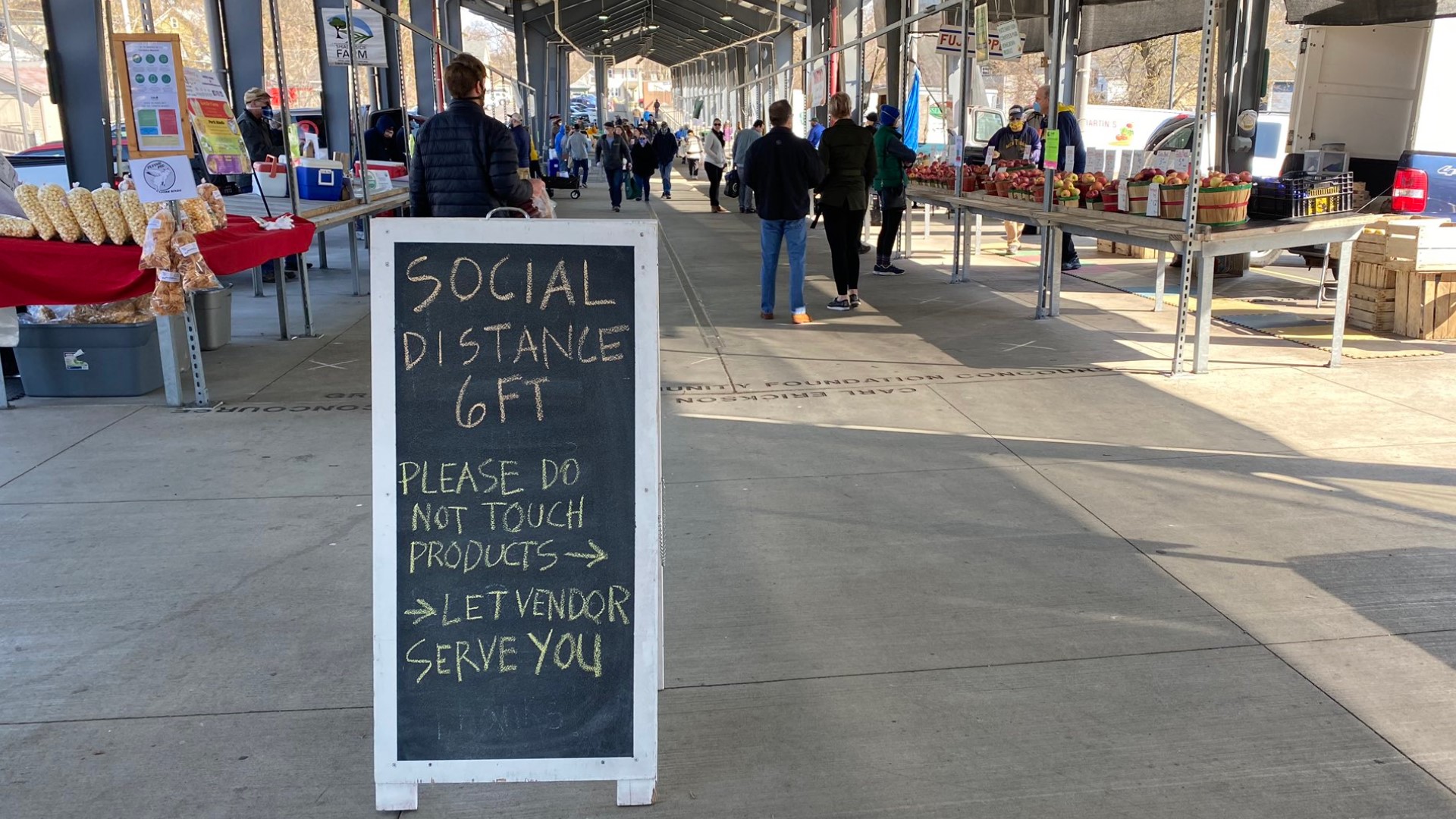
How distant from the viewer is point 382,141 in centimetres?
1580

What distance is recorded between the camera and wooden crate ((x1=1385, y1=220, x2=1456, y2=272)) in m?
7.95

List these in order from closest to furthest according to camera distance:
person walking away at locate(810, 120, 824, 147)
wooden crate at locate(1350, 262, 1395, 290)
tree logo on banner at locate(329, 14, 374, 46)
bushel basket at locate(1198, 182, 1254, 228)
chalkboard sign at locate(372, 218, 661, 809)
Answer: chalkboard sign at locate(372, 218, 661, 809) → bushel basket at locate(1198, 182, 1254, 228) → wooden crate at locate(1350, 262, 1395, 290) → tree logo on banner at locate(329, 14, 374, 46) → person walking away at locate(810, 120, 824, 147)

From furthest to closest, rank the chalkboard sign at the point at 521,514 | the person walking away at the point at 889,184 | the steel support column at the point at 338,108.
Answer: the steel support column at the point at 338,108 < the person walking away at the point at 889,184 < the chalkboard sign at the point at 521,514

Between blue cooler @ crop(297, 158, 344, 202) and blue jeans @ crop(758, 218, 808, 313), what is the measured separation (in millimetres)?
3723

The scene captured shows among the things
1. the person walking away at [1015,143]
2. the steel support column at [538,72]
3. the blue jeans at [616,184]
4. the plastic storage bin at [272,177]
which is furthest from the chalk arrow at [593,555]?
the steel support column at [538,72]

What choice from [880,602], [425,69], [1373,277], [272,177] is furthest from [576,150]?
[880,602]

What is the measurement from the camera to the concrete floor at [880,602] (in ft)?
9.39

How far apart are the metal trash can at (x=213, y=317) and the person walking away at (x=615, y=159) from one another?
12572mm

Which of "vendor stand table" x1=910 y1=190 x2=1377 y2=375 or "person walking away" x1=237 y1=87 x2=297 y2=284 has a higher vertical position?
"person walking away" x1=237 y1=87 x2=297 y2=284

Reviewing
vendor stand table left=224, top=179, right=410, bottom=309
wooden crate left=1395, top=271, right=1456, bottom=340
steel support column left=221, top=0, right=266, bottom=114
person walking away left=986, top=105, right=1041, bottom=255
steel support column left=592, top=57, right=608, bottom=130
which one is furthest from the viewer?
steel support column left=592, top=57, right=608, bottom=130

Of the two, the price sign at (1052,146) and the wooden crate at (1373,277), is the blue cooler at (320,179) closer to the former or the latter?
the price sign at (1052,146)

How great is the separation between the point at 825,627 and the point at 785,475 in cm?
164

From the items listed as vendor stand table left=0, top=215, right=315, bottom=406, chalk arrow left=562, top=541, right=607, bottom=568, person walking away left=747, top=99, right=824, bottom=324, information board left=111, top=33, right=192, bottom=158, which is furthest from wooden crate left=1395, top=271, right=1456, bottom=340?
information board left=111, top=33, right=192, bottom=158

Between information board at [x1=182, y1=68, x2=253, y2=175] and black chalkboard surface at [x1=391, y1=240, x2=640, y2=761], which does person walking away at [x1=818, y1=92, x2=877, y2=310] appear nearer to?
information board at [x1=182, y1=68, x2=253, y2=175]
